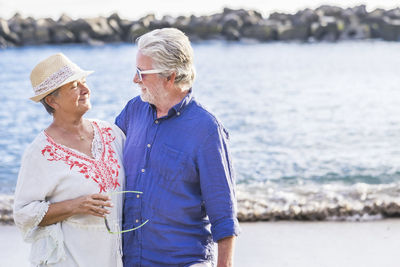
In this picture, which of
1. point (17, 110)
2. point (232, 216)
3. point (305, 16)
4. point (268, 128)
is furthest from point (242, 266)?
point (305, 16)

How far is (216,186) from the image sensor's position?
7.63ft

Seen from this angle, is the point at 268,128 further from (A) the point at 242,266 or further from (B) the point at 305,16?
(B) the point at 305,16

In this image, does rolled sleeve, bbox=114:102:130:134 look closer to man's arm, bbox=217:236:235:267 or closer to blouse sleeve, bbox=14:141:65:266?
blouse sleeve, bbox=14:141:65:266

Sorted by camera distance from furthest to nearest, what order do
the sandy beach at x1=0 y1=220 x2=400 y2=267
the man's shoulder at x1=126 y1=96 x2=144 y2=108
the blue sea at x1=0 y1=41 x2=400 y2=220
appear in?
1. the blue sea at x1=0 y1=41 x2=400 y2=220
2. the sandy beach at x1=0 y1=220 x2=400 y2=267
3. the man's shoulder at x1=126 y1=96 x2=144 y2=108

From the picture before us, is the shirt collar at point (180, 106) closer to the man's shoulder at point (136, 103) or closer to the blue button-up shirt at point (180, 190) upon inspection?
the blue button-up shirt at point (180, 190)

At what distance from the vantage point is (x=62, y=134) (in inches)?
100

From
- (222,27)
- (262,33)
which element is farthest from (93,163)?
(222,27)

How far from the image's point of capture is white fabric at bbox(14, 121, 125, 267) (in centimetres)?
237

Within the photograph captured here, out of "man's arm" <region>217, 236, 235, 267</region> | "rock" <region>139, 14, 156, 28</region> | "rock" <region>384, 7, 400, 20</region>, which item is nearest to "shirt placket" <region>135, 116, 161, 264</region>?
"man's arm" <region>217, 236, 235, 267</region>

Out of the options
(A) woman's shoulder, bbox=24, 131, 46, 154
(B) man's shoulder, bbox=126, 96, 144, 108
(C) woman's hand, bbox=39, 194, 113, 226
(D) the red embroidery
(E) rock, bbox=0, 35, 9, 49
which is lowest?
(E) rock, bbox=0, 35, 9, 49

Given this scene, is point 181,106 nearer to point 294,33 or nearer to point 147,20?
point 294,33

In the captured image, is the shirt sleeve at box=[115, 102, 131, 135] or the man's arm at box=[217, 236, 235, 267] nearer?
the man's arm at box=[217, 236, 235, 267]

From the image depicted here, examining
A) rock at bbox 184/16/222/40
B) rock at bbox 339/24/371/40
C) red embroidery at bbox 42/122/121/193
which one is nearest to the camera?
red embroidery at bbox 42/122/121/193

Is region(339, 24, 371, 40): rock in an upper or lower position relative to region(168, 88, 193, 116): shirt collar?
lower
